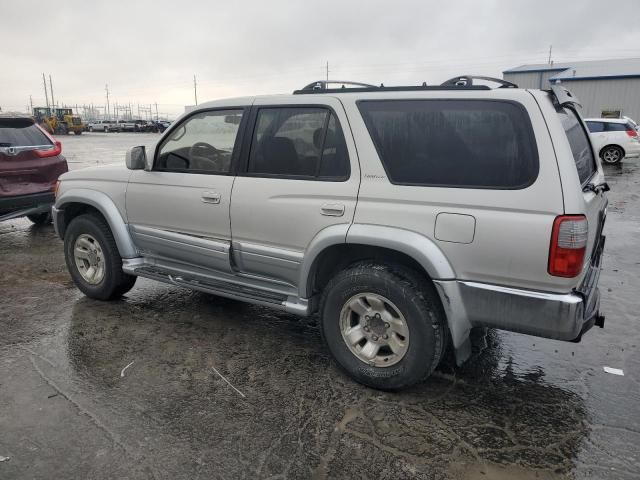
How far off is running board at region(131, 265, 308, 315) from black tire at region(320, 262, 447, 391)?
0.31 m

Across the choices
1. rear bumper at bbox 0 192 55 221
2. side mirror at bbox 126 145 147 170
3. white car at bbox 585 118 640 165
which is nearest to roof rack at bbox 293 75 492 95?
side mirror at bbox 126 145 147 170

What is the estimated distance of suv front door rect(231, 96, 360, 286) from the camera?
3326 millimetres

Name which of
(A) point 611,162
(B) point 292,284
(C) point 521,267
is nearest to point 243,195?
(B) point 292,284

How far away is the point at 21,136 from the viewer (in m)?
7.42

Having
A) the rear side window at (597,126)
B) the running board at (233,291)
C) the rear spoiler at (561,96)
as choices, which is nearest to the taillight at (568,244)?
the rear spoiler at (561,96)

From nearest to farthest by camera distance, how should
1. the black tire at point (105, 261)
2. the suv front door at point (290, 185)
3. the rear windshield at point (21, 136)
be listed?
the suv front door at point (290, 185), the black tire at point (105, 261), the rear windshield at point (21, 136)

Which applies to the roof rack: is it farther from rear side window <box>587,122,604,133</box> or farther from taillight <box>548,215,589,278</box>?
rear side window <box>587,122,604,133</box>

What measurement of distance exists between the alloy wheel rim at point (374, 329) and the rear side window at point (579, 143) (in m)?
1.35

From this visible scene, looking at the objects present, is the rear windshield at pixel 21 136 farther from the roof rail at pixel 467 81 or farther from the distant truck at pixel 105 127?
the distant truck at pixel 105 127

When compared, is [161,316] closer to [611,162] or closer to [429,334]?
[429,334]

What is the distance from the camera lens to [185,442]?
110 inches

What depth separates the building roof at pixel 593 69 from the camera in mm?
34719

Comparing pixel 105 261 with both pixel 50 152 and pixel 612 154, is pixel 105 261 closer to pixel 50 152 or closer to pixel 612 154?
pixel 50 152

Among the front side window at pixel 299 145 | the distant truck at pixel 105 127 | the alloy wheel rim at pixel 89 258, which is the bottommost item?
the distant truck at pixel 105 127
